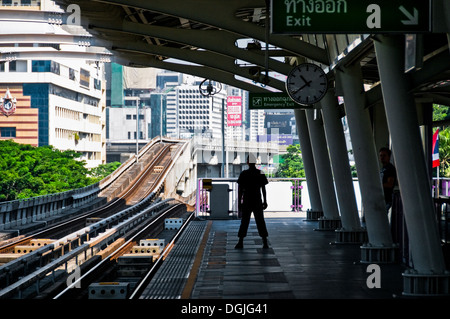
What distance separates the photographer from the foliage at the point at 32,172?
6788 centimetres

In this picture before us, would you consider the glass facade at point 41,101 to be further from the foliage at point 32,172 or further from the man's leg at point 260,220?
the man's leg at point 260,220

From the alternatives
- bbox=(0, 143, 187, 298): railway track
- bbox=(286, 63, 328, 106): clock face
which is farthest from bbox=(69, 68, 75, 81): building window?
bbox=(286, 63, 328, 106): clock face

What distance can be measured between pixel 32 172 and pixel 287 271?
64.1 metres

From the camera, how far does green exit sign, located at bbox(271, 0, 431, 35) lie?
953 centimetres

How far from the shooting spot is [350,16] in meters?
9.54

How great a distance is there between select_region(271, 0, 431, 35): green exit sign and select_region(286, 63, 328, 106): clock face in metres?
8.35

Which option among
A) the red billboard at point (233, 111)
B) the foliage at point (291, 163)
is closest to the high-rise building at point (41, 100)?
the foliage at point (291, 163)

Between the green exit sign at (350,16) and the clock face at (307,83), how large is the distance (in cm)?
835

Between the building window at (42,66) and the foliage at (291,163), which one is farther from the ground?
the building window at (42,66)

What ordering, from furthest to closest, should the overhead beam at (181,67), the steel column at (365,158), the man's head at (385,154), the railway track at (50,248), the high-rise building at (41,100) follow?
the high-rise building at (41,100)
the overhead beam at (181,67)
the railway track at (50,248)
the man's head at (385,154)
the steel column at (365,158)

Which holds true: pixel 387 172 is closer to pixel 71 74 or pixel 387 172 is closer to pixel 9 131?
pixel 9 131

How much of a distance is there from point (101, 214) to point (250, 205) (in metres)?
32.8

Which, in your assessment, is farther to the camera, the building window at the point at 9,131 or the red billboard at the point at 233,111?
the building window at the point at 9,131
